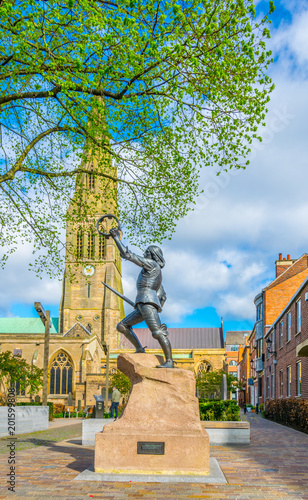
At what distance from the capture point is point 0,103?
37.0 ft

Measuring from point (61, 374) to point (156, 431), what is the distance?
49.6m

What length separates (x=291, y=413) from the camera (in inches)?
830

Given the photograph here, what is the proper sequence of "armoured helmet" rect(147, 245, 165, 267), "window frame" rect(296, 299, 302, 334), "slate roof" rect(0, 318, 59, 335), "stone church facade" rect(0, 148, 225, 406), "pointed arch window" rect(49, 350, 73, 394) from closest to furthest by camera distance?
"armoured helmet" rect(147, 245, 165, 267) < "window frame" rect(296, 299, 302, 334) < "stone church facade" rect(0, 148, 225, 406) < "pointed arch window" rect(49, 350, 73, 394) < "slate roof" rect(0, 318, 59, 335)

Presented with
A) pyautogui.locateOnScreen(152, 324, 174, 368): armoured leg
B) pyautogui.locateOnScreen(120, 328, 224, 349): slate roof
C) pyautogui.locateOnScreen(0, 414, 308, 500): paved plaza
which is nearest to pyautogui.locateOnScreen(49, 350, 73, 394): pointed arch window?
pyautogui.locateOnScreen(120, 328, 224, 349): slate roof

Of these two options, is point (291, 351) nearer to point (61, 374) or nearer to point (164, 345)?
point (164, 345)

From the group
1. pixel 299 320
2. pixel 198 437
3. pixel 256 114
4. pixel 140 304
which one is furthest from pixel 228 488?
pixel 299 320

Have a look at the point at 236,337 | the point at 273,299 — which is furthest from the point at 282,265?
the point at 236,337

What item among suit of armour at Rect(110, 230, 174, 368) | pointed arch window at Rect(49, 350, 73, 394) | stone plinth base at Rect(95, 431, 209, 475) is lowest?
pointed arch window at Rect(49, 350, 73, 394)

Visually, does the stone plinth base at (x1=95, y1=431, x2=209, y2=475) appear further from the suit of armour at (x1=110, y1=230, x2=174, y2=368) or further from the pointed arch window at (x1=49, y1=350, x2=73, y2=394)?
the pointed arch window at (x1=49, y1=350, x2=73, y2=394)

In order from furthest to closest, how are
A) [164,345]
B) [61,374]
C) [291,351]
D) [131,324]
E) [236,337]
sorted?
[236,337], [61,374], [291,351], [131,324], [164,345]

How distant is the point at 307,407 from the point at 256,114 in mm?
12063

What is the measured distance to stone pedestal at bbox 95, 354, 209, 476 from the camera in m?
7.34

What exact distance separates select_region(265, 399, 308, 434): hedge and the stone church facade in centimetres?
2657

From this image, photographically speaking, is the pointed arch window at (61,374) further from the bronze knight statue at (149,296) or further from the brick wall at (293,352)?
the bronze knight statue at (149,296)
